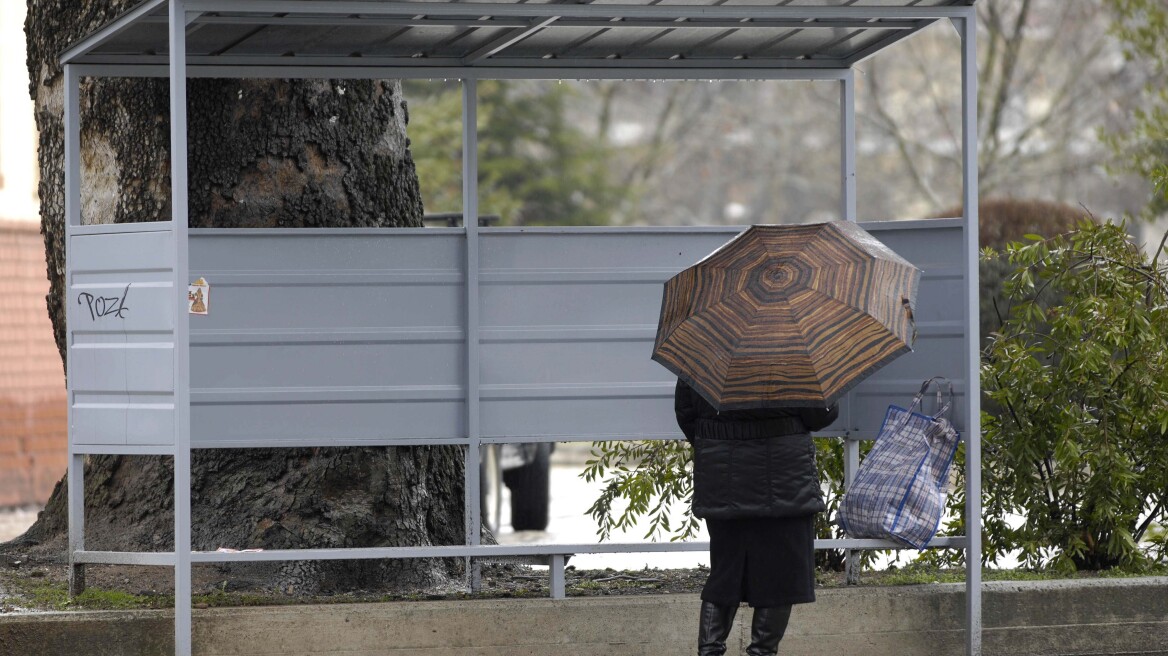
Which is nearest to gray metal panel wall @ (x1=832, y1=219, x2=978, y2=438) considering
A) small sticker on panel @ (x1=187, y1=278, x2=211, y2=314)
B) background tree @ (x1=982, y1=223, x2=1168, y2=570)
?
background tree @ (x1=982, y1=223, x2=1168, y2=570)

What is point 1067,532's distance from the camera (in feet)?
23.6

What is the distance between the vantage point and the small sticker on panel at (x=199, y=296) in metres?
6.32

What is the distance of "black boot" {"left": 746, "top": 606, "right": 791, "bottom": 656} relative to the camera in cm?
542

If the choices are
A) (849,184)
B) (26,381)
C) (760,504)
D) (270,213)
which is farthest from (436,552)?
(26,381)

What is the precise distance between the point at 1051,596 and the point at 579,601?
206 cm

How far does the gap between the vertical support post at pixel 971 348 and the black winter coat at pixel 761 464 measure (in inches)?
49.8

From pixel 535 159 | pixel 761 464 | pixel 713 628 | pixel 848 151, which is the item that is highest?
pixel 535 159

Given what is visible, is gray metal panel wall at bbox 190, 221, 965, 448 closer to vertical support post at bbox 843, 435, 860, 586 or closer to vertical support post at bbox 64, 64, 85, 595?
vertical support post at bbox 843, 435, 860, 586

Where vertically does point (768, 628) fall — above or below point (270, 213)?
below

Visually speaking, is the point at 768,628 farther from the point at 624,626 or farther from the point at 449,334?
the point at 449,334

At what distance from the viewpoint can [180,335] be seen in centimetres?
577

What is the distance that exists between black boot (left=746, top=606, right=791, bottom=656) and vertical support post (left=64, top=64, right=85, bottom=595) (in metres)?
2.92

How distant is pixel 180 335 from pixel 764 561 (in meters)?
2.32

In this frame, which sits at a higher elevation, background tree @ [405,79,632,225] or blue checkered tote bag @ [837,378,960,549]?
background tree @ [405,79,632,225]
